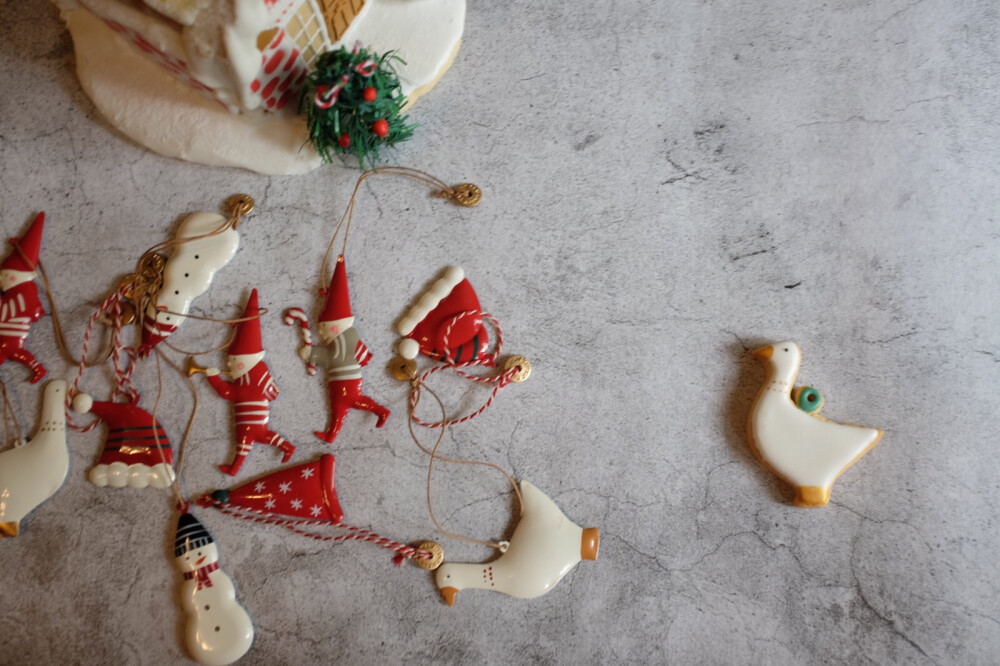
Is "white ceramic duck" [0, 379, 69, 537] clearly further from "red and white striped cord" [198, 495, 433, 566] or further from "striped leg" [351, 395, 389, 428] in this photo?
"striped leg" [351, 395, 389, 428]

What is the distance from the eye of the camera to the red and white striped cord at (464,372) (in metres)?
1.24

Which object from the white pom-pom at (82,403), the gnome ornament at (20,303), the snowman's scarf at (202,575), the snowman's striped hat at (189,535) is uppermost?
the gnome ornament at (20,303)

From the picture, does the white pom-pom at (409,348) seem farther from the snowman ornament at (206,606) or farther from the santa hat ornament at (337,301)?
the snowman ornament at (206,606)

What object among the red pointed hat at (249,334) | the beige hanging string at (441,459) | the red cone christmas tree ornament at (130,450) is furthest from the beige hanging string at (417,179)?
the red cone christmas tree ornament at (130,450)

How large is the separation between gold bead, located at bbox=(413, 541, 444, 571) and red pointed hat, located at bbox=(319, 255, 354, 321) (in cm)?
45

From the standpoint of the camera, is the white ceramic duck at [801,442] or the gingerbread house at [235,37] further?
the white ceramic duck at [801,442]

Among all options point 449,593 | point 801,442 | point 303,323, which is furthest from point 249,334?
point 801,442

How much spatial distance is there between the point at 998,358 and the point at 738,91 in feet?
2.33

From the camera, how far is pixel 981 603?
1218 millimetres

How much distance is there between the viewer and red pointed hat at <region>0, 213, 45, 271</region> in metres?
1.25

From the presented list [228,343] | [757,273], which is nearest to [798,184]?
[757,273]

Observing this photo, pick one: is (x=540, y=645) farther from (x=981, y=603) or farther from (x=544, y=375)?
(x=981, y=603)

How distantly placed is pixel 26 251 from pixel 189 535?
0.62 meters

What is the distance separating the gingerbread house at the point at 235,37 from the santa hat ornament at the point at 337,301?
1.08ft
